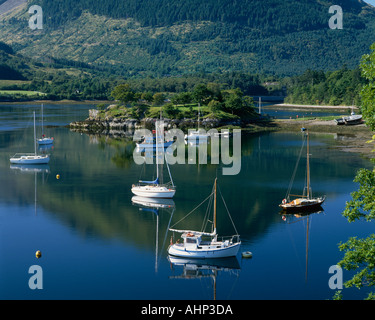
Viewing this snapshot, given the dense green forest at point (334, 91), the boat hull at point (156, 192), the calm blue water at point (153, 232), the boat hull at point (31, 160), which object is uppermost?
the dense green forest at point (334, 91)

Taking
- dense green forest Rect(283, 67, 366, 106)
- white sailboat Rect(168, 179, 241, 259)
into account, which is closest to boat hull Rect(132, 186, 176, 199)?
white sailboat Rect(168, 179, 241, 259)

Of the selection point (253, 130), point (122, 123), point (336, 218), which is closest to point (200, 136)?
point (253, 130)

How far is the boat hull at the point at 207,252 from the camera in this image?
1467 inches

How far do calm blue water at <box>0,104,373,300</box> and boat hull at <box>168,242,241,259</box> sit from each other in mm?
560

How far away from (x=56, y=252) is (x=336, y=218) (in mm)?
24858

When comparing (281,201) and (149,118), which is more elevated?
(149,118)

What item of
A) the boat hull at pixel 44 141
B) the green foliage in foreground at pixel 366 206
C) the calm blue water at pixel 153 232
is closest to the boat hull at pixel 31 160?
the calm blue water at pixel 153 232

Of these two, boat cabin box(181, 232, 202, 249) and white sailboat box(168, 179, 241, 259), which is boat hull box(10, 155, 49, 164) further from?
boat cabin box(181, 232, 202, 249)

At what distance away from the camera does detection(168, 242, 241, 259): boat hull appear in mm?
37250

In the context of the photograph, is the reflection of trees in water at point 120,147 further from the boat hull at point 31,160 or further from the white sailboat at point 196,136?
the white sailboat at point 196,136

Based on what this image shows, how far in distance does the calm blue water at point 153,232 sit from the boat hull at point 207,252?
22.1 inches

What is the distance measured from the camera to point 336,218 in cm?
4788

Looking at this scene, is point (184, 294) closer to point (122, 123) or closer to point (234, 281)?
point (234, 281)

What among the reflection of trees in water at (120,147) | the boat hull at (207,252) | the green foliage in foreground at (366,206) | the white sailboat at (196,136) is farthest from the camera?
the white sailboat at (196,136)
